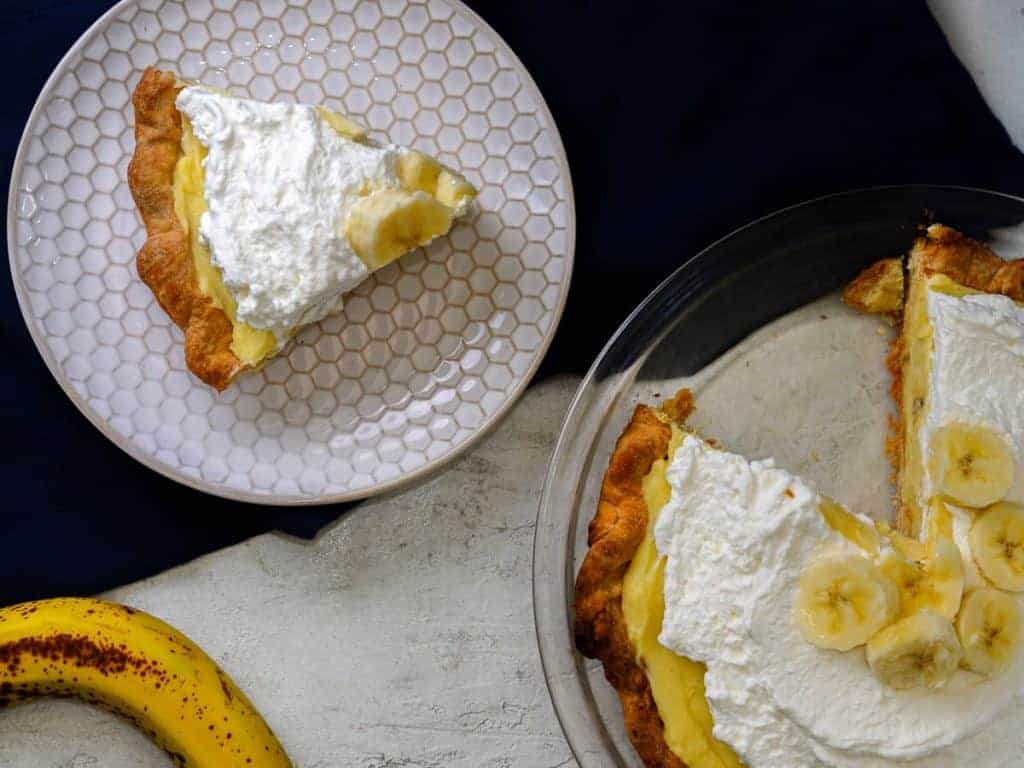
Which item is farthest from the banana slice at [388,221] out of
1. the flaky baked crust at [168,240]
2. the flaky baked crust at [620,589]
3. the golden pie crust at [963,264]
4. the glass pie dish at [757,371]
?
the golden pie crust at [963,264]

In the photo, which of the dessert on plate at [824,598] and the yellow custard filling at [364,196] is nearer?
the dessert on plate at [824,598]

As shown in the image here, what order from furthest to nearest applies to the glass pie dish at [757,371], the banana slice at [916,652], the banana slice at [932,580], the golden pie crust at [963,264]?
the glass pie dish at [757,371], the golden pie crust at [963,264], the banana slice at [932,580], the banana slice at [916,652]

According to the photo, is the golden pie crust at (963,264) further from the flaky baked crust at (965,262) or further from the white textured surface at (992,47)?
the white textured surface at (992,47)

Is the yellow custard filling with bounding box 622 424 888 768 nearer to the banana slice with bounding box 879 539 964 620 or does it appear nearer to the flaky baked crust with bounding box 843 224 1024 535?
the banana slice with bounding box 879 539 964 620

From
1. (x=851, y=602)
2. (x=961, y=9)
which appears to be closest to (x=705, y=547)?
(x=851, y=602)

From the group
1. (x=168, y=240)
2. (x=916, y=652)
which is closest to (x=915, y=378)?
(x=916, y=652)

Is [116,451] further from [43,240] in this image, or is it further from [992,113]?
[992,113]

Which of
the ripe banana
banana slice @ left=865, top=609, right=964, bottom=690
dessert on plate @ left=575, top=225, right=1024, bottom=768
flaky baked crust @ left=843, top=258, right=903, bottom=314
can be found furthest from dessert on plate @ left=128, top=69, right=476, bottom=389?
banana slice @ left=865, top=609, right=964, bottom=690
